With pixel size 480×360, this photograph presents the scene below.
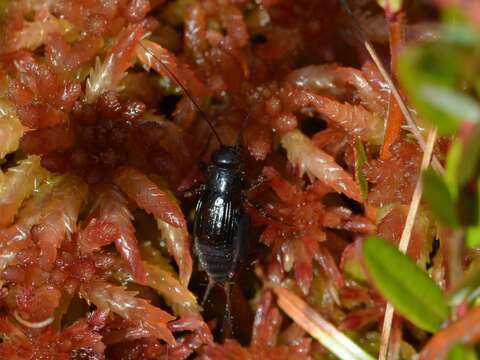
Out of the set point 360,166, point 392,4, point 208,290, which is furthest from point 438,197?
point 208,290

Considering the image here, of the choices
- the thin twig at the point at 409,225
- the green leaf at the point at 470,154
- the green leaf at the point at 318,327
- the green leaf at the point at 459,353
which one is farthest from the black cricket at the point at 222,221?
the green leaf at the point at 470,154

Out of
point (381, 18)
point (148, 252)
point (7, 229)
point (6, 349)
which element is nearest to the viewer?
point (6, 349)

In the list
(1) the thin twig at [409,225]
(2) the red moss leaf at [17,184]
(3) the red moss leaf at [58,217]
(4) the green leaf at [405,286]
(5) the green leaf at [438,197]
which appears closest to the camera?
(5) the green leaf at [438,197]

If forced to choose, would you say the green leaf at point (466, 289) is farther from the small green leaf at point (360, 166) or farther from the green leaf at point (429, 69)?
the small green leaf at point (360, 166)

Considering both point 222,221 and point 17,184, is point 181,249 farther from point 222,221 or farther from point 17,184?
point 17,184

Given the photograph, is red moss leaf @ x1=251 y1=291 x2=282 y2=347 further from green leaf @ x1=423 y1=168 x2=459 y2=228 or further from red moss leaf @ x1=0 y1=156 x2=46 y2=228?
green leaf @ x1=423 y1=168 x2=459 y2=228

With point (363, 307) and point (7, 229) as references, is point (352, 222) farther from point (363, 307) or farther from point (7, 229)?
point (7, 229)

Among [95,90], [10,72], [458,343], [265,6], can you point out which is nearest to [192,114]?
[95,90]
